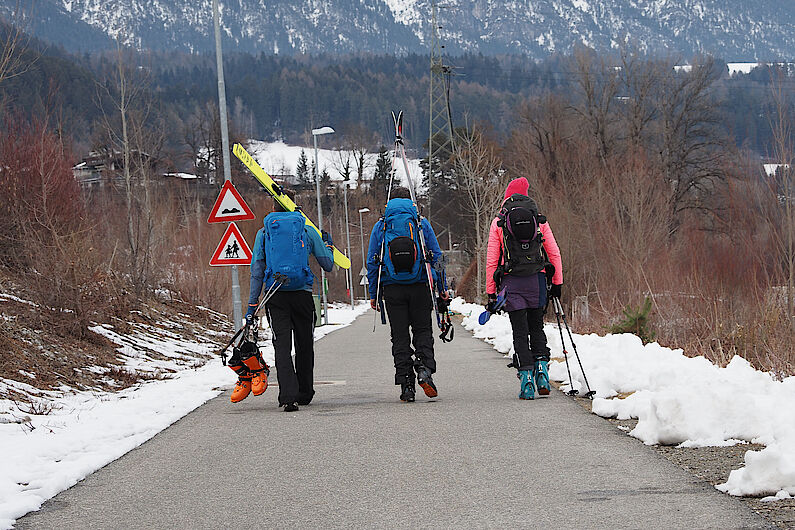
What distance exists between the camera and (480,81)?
17538 cm

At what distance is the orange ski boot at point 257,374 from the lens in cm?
1064

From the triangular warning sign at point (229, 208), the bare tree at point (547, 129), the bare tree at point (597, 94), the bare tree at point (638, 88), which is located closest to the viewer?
the triangular warning sign at point (229, 208)

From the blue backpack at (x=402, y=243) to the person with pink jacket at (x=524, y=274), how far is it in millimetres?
736

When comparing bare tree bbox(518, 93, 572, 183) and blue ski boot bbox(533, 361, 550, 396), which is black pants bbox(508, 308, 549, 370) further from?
bare tree bbox(518, 93, 572, 183)

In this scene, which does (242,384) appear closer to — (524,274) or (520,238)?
(524,274)

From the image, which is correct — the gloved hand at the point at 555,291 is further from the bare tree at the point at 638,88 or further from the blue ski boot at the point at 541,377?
the bare tree at the point at 638,88

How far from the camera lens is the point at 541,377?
33.1 ft

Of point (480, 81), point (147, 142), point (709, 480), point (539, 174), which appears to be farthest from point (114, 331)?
point (480, 81)

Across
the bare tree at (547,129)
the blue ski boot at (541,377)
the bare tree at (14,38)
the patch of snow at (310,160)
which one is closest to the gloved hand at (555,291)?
the blue ski boot at (541,377)

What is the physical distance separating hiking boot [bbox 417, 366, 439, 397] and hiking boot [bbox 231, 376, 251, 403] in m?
1.89

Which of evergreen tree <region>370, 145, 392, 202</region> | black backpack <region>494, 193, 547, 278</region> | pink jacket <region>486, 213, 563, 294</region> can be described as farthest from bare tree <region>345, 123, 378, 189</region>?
black backpack <region>494, 193, 547, 278</region>

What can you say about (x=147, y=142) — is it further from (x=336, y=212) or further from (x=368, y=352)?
(x=336, y=212)

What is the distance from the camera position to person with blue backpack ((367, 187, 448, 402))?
1007 cm

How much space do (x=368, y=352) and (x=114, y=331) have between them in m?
4.53
